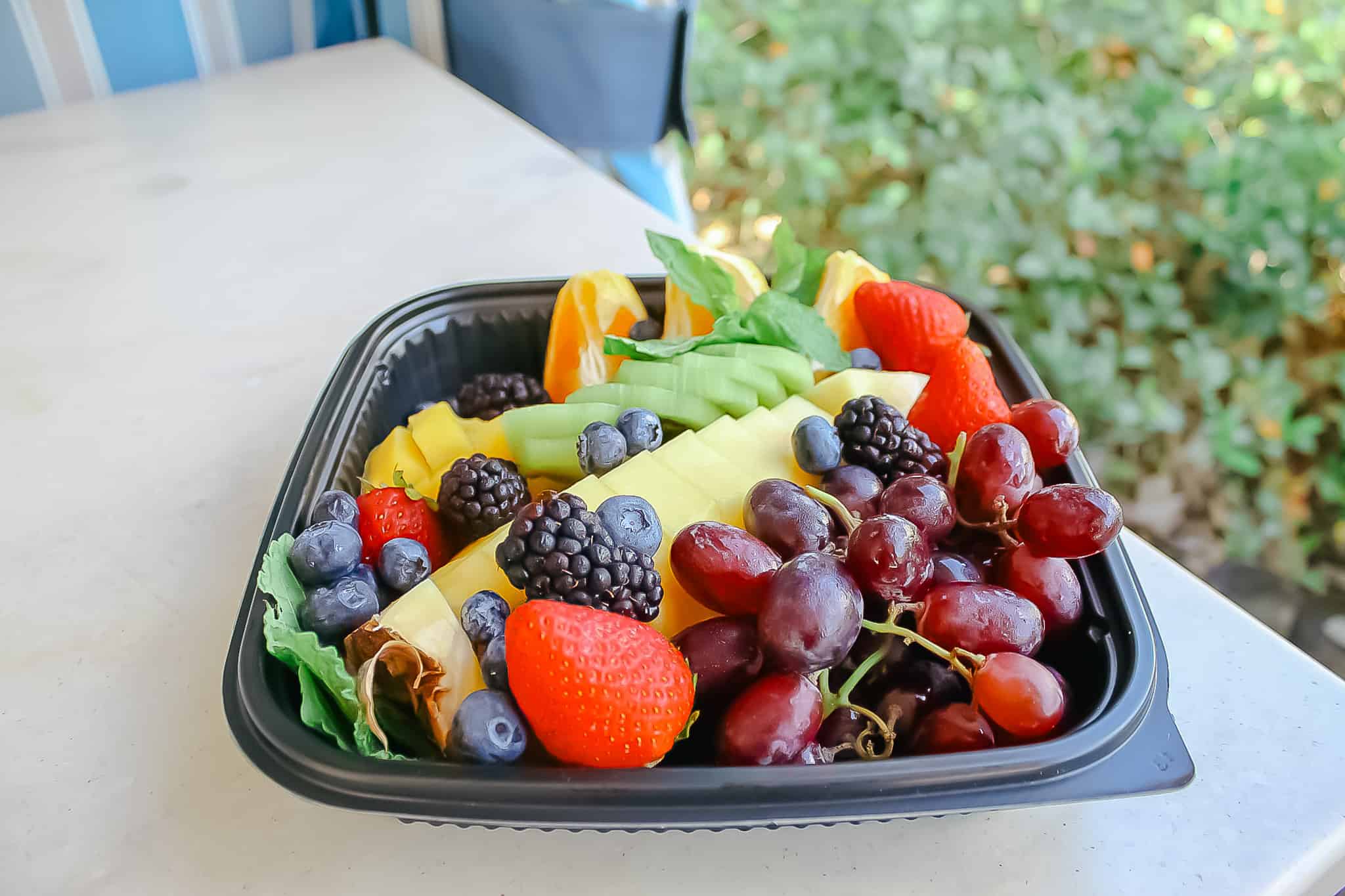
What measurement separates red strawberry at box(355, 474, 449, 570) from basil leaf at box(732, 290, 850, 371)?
35cm

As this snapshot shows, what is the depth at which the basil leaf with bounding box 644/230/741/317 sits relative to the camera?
98cm

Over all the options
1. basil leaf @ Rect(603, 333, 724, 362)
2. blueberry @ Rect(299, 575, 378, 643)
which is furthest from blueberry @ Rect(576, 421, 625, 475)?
blueberry @ Rect(299, 575, 378, 643)

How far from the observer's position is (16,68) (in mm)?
1681

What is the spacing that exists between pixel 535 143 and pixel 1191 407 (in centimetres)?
140

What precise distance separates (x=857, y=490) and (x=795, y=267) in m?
0.35

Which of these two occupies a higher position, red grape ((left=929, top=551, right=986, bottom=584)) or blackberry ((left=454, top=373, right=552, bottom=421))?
red grape ((left=929, top=551, right=986, bottom=584))

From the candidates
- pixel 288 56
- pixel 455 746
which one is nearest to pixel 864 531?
pixel 455 746

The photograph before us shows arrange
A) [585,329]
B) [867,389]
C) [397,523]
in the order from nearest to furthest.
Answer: [397,523] → [867,389] → [585,329]

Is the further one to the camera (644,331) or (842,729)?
(644,331)

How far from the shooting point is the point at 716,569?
0.68 meters

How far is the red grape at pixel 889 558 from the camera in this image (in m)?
0.66

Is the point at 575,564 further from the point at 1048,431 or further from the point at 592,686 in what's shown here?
the point at 1048,431

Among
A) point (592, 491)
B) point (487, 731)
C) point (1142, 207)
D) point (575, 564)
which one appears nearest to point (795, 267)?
point (592, 491)

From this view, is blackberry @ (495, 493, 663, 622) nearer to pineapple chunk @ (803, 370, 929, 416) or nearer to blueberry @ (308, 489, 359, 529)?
blueberry @ (308, 489, 359, 529)
